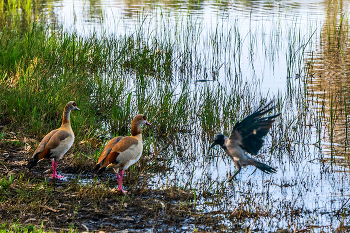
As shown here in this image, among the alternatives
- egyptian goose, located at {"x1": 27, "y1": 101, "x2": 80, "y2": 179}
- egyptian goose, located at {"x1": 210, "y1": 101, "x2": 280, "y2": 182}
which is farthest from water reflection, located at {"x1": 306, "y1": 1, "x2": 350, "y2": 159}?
egyptian goose, located at {"x1": 27, "y1": 101, "x2": 80, "y2": 179}

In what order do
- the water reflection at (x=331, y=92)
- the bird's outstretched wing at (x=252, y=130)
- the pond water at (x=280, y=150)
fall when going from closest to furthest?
the pond water at (x=280, y=150) → the bird's outstretched wing at (x=252, y=130) → the water reflection at (x=331, y=92)

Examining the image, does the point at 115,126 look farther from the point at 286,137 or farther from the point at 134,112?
the point at 286,137

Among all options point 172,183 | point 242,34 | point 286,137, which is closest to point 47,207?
point 172,183

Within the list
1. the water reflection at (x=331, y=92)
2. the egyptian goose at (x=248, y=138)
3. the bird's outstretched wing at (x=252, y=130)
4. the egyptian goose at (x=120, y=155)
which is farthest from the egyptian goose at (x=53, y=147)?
→ the water reflection at (x=331, y=92)

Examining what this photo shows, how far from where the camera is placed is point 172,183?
5074 millimetres

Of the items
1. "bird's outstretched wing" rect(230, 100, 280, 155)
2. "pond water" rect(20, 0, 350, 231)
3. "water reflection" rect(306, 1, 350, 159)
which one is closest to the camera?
"pond water" rect(20, 0, 350, 231)

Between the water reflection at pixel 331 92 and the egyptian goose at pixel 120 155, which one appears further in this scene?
the water reflection at pixel 331 92

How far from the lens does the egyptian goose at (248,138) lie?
4.67 m

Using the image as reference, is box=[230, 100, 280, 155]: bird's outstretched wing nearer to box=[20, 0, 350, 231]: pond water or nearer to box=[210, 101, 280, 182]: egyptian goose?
box=[210, 101, 280, 182]: egyptian goose

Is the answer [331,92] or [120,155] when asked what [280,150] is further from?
[331,92]

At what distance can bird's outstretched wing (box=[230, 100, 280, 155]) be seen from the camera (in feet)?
15.3

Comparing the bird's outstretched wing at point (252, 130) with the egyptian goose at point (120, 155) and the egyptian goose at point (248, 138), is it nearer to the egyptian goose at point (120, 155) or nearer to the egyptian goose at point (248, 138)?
the egyptian goose at point (248, 138)

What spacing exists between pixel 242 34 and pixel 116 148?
9.69 meters

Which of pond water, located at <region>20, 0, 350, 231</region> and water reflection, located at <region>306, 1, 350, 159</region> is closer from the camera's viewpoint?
pond water, located at <region>20, 0, 350, 231</region>
